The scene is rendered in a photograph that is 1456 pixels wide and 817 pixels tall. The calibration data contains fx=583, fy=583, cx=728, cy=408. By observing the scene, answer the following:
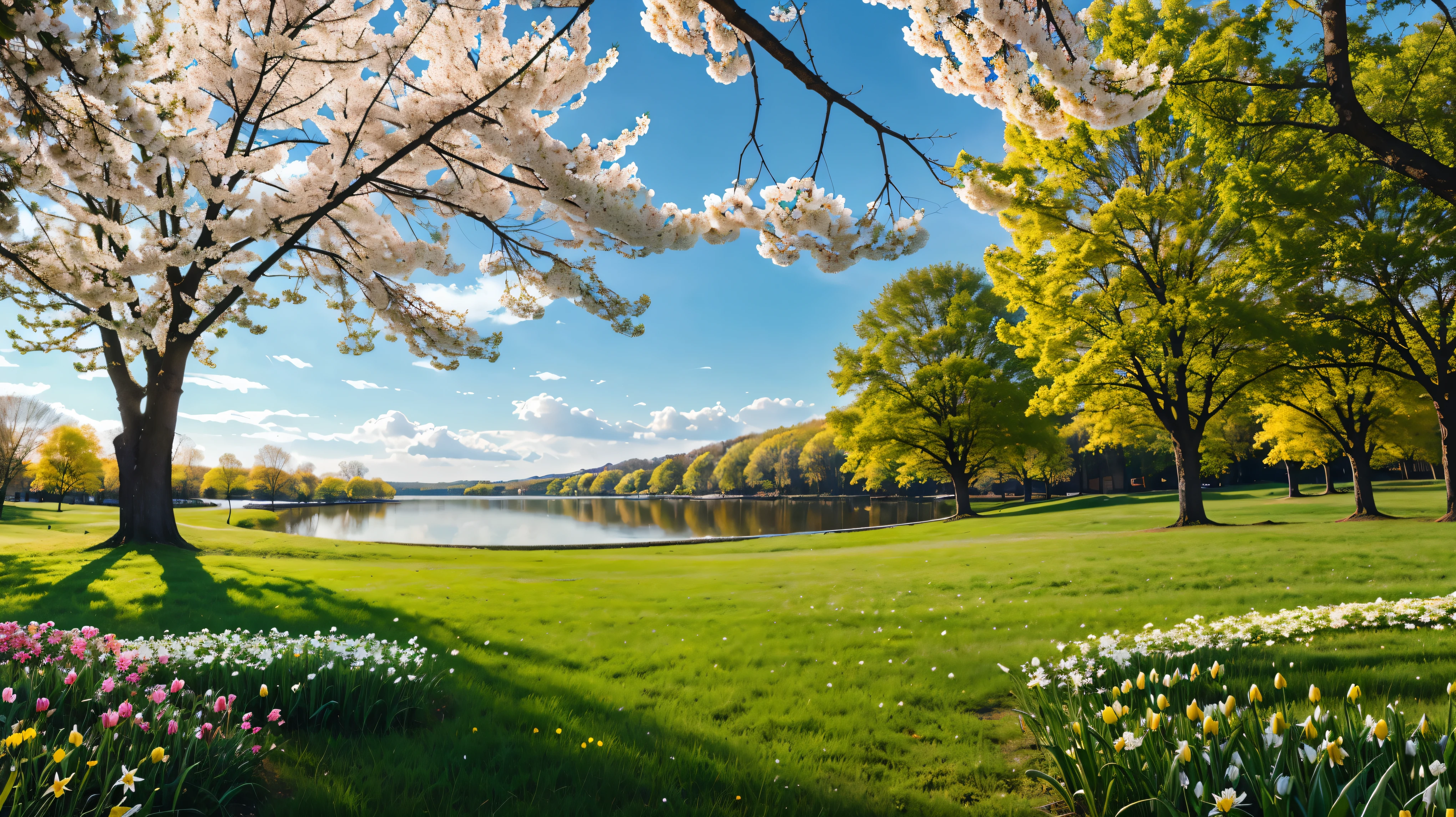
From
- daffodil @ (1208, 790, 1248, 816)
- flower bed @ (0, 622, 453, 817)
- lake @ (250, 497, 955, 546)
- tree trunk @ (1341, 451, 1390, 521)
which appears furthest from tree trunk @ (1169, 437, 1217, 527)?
flower bed @ (0, 622, 453, 817)

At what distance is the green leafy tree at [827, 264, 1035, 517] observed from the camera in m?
26.2

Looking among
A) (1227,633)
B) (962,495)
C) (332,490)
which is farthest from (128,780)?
(332,490)

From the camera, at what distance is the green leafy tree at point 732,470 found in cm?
11006

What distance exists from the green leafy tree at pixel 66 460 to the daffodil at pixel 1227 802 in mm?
64677

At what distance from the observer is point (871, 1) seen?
5.09m

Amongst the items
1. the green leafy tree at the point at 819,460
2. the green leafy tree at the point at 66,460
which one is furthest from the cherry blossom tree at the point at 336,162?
the green leafy tree at the point at 819,460

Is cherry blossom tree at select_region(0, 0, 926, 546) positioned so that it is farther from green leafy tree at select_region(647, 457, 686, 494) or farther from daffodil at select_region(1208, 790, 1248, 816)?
green leafy tree at select_region(647, 457, 686, 494)

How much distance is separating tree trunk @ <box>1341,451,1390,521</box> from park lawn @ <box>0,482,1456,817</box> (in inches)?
113

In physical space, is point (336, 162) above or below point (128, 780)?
above

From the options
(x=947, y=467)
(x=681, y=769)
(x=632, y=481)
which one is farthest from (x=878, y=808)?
(x=632, y=481)

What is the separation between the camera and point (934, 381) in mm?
26391

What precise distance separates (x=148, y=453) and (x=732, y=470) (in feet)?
324

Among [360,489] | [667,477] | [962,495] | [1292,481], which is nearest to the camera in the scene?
[962,495]

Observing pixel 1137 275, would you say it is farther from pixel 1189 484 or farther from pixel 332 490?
pixel 332 490
